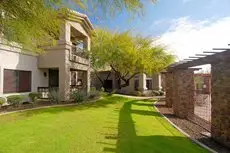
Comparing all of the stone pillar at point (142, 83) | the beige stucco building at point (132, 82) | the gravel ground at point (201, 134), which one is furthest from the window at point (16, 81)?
the stone pillar at point (142, 83)

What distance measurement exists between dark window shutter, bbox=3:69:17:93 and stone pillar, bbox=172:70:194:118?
11.8 m

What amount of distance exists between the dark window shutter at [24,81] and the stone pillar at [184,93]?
11.6m

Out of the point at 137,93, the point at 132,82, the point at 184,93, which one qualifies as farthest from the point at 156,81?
the point at 184,93

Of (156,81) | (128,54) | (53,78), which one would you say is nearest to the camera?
(53,78)

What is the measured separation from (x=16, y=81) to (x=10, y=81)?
2.21 feet

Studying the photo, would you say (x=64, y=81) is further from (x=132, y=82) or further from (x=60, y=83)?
(x=132, y=82)

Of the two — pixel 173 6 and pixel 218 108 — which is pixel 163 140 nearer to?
pixel 218 108

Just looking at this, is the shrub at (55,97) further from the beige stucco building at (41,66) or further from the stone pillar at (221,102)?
the stone pillar at (221,102)

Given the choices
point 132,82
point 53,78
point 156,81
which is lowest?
point 132,82

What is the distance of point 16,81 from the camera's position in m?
17.4

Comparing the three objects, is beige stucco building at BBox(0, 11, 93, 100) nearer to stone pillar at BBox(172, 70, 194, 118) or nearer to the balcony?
the balcony

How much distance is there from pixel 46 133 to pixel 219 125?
673cm

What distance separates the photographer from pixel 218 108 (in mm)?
9234

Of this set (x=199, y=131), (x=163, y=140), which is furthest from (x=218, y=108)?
→ (x=163, y=140)
